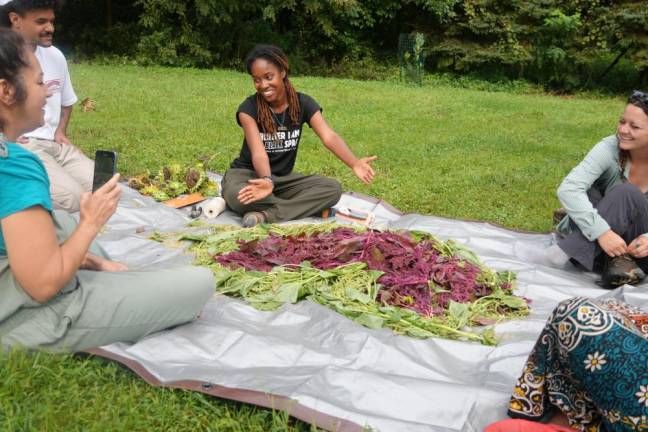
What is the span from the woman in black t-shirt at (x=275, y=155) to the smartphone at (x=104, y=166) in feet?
5.75

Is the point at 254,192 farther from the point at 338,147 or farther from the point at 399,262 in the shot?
the point at 399,262

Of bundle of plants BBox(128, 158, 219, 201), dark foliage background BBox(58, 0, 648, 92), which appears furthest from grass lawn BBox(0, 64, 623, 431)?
dark foliage background BBox(58, 0, 648, 92)

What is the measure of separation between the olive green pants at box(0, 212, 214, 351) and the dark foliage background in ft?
49.7

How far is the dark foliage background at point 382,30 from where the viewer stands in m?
16.4

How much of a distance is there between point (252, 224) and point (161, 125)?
179 inches

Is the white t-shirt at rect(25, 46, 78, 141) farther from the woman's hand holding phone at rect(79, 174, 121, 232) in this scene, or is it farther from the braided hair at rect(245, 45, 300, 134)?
the woman's hand holding phone at rect(79, 174, 121, 232)

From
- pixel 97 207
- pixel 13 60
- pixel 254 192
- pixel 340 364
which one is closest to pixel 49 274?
pixel 97 207

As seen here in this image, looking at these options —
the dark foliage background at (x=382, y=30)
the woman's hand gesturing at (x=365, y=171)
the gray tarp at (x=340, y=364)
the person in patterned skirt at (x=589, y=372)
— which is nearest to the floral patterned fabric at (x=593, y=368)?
the person in patterned skirt at (x=589, y=372)

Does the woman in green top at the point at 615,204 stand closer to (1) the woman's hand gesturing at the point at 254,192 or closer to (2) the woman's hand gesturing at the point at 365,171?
(2) the woman's hand gesturing at the point at 365,171

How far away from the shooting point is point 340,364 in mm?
2773

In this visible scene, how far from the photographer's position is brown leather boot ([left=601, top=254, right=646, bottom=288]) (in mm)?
3820

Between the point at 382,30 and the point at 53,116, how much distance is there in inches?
637

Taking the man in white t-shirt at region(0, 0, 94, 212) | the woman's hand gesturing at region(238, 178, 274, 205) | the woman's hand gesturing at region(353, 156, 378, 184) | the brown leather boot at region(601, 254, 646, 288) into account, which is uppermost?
the man in white t-shirt at region(0, 0, 94, 212)

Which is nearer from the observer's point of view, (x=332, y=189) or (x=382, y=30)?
(x=332, y=189)
